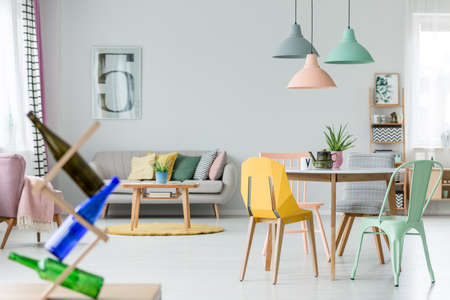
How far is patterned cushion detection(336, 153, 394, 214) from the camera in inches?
190

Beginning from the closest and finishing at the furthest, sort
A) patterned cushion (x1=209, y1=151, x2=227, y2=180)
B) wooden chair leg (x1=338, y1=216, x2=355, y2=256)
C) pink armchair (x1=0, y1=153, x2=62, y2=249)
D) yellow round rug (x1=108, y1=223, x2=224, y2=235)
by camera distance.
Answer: wooden chair leg (x1=338, y1=216, x2=355, y2=256), pink armchair (x1=0, y1=153, x2=62, y2=249), yellow round rug (x1=108, y1=223, x2=224, y2=235), patterned cushion (x1=209, y1=151, x2=227, y2=180)

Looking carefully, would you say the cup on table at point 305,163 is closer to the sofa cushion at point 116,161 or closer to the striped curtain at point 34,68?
the sofa cushion at point 116,161

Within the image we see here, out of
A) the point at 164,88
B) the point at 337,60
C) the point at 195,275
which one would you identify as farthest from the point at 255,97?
the point at 195,275

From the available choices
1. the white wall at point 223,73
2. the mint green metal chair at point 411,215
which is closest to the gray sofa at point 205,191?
the white wall at point 223,73

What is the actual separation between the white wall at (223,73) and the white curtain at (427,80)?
7.0 inches

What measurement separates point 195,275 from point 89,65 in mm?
4893

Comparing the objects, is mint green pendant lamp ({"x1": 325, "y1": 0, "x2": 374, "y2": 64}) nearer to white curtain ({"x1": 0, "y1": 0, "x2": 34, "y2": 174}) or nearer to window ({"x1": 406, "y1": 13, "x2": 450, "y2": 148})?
window ({"x1": 406, "y1": 13, "x2": 450, "y2": 148})

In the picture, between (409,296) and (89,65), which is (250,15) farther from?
(409,296)

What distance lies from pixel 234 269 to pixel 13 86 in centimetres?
404

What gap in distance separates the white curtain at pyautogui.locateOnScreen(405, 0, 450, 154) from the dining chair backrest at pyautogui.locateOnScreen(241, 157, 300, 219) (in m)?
4.93

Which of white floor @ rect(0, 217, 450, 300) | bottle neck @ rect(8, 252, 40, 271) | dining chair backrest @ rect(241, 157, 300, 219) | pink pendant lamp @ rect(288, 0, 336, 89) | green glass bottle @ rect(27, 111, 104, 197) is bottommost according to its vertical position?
white floor @ rect(0, 217, 450, 300)

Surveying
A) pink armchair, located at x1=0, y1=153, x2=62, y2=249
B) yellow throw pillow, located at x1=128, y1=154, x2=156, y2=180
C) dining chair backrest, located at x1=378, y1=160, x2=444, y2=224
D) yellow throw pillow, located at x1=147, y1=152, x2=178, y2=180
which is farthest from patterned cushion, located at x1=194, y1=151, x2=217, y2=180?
dining chair backrest, located at x1=378, y1=160, x2=444, y2=224

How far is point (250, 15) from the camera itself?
8.59 meters

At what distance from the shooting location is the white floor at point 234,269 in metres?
3.88
